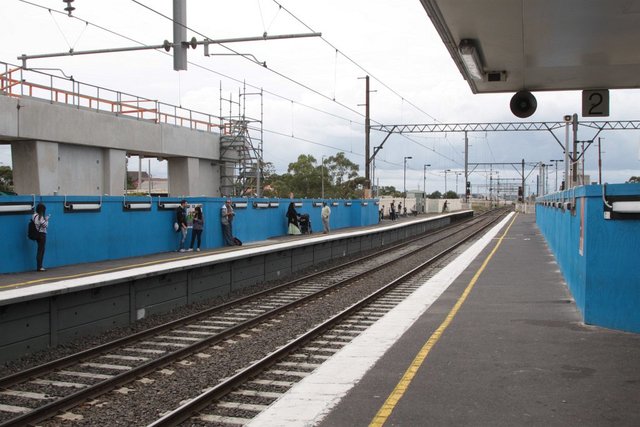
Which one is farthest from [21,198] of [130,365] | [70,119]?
[70,119]

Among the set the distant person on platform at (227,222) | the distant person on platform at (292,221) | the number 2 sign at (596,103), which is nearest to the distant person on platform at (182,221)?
the distant person on platform at (227,222)

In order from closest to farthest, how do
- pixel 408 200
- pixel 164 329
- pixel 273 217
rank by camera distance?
pixel 164 329
pixel 273 217
pixel 408 200

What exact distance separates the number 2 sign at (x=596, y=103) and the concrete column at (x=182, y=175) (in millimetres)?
24656

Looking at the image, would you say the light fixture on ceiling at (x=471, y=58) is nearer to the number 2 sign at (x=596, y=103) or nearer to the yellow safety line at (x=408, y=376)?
the number 2 sign at (x=596, y=103)

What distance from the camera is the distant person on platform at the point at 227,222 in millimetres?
22781

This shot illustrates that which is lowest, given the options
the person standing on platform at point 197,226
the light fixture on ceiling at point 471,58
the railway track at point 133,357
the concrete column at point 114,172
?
the railway track at point 133,357

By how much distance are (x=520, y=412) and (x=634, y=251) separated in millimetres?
3919

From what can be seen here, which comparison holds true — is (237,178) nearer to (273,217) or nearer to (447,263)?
(273,217)

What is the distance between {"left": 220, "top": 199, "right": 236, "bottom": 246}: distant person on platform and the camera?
74.7 feet

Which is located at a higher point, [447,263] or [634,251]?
[634,251]

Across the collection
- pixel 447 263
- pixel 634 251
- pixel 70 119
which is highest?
pixel 70 119

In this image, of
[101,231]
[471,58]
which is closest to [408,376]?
[471,58]

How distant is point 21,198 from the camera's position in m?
14.6

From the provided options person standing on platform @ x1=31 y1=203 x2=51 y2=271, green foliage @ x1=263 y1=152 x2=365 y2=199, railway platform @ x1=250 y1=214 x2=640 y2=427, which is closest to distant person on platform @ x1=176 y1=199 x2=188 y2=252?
person standing on platform @ x1=31 y1=203 x2=51 y2=271
